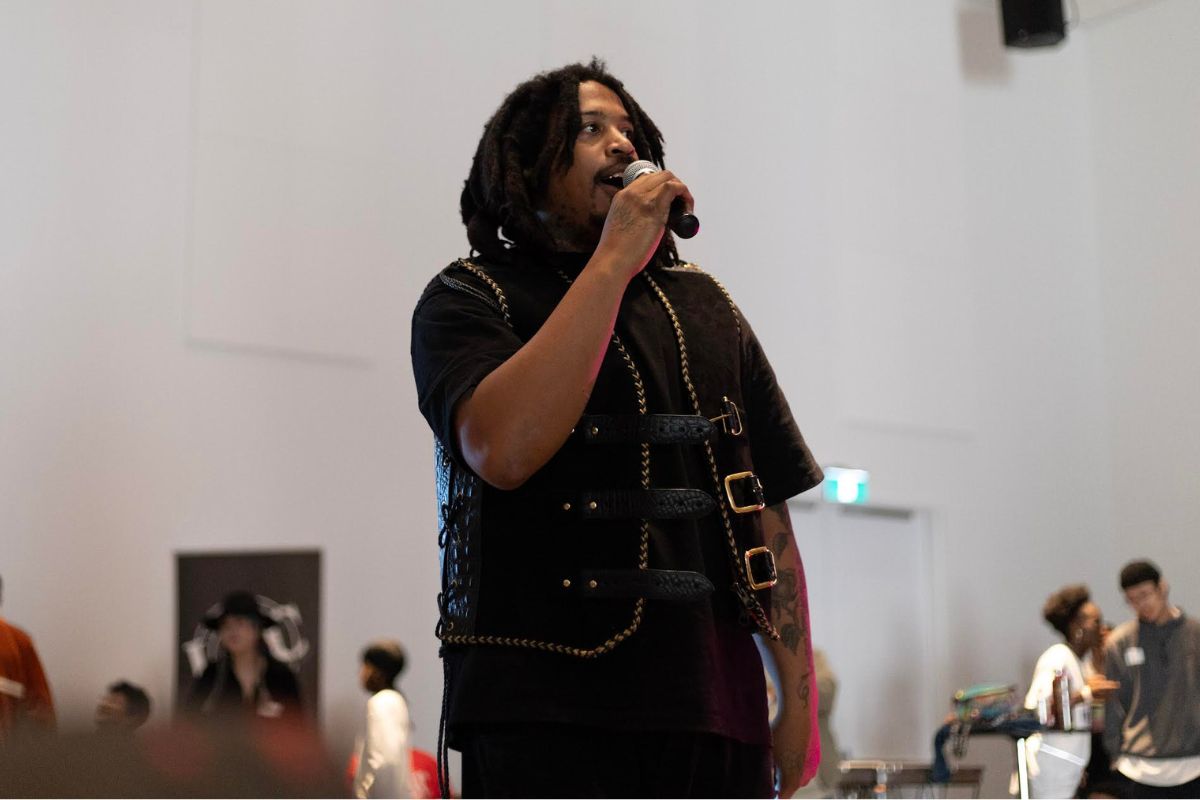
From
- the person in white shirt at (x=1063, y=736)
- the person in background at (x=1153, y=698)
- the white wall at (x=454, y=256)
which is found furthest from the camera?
the person in background at (x=1153, y=698)

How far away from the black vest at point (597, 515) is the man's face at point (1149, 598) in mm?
6499

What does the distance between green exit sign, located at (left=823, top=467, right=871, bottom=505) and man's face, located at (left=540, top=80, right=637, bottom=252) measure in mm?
8116

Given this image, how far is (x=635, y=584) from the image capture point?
5.41 ft

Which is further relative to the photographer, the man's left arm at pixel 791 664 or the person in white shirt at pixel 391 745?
the person in white shirt at pixel 391 745

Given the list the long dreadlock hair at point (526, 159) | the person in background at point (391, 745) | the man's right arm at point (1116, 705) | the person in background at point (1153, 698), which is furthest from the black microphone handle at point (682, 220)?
the man's right arm at point (1116, 705)

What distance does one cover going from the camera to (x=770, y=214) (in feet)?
32.8

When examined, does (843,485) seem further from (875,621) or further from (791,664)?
(791,664)

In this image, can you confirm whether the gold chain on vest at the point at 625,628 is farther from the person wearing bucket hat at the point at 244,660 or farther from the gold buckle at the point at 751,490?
the person wearing bucket hat at the point at 244,660

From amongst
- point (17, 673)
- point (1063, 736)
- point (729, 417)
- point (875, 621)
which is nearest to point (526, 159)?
point (729, 417)

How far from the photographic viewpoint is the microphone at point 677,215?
1788mm

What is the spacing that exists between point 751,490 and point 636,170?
43cm

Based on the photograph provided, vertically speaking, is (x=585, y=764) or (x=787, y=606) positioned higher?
(x=787, y=606)

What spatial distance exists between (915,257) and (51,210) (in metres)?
6.41

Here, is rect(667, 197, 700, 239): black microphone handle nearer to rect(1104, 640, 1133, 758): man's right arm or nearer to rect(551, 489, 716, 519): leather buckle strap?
rect(551, 489, 716, 519): leather buckle strap
